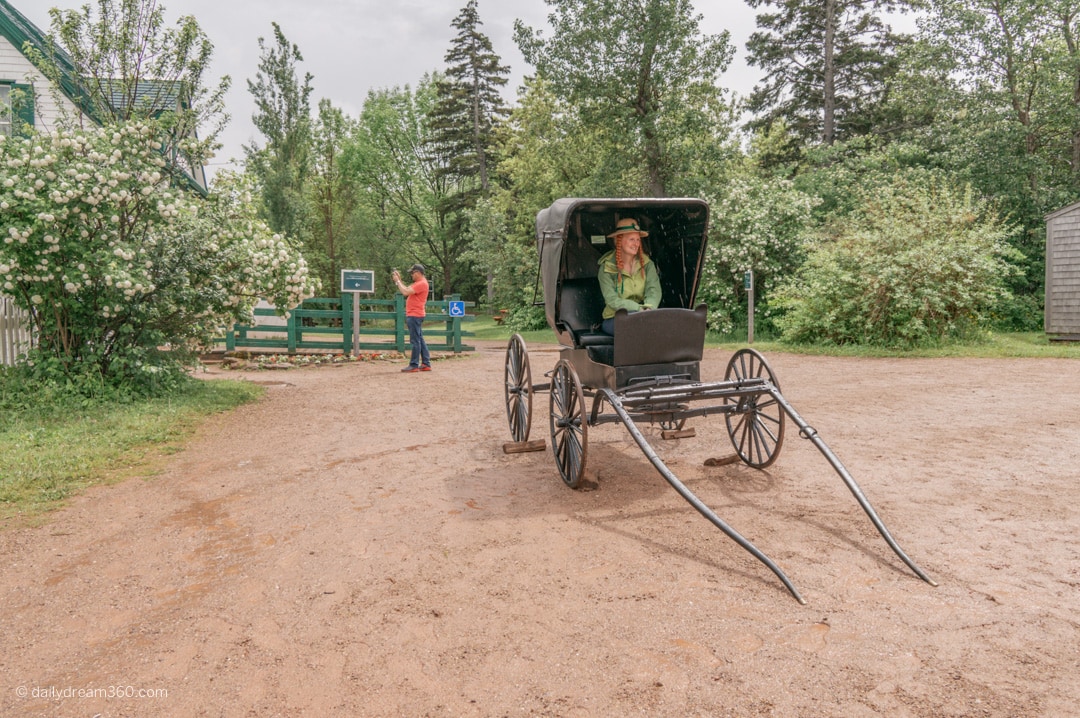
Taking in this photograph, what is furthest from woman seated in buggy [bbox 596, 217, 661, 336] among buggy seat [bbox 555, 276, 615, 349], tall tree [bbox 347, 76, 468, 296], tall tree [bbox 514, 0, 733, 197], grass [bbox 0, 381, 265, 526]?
tall tree [bbox 347, 76, 468, 296]

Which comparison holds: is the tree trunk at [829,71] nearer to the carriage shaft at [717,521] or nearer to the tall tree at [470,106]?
the tall tree at [470,106]

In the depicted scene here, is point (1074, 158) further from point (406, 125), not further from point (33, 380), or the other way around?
point (406, 125)

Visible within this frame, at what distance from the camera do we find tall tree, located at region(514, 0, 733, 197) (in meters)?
23.7

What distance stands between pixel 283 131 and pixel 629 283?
27123 mm

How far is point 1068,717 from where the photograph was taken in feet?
8.20

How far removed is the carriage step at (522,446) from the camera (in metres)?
6.65

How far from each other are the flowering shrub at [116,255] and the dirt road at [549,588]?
2863 mm

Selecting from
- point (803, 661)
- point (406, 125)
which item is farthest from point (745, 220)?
point (406, 125)

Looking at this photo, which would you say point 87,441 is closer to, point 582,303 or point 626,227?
point 582,303

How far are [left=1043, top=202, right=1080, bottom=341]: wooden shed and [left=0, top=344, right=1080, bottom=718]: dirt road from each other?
11988 mm

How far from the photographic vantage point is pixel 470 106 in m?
41.9

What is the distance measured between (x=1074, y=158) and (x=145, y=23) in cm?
2489

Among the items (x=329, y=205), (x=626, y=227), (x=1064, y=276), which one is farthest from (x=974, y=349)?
(x=329, y=205)

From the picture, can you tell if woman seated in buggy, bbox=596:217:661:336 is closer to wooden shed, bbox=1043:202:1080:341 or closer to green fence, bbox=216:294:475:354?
green fence, bbox=216:294:475:354
